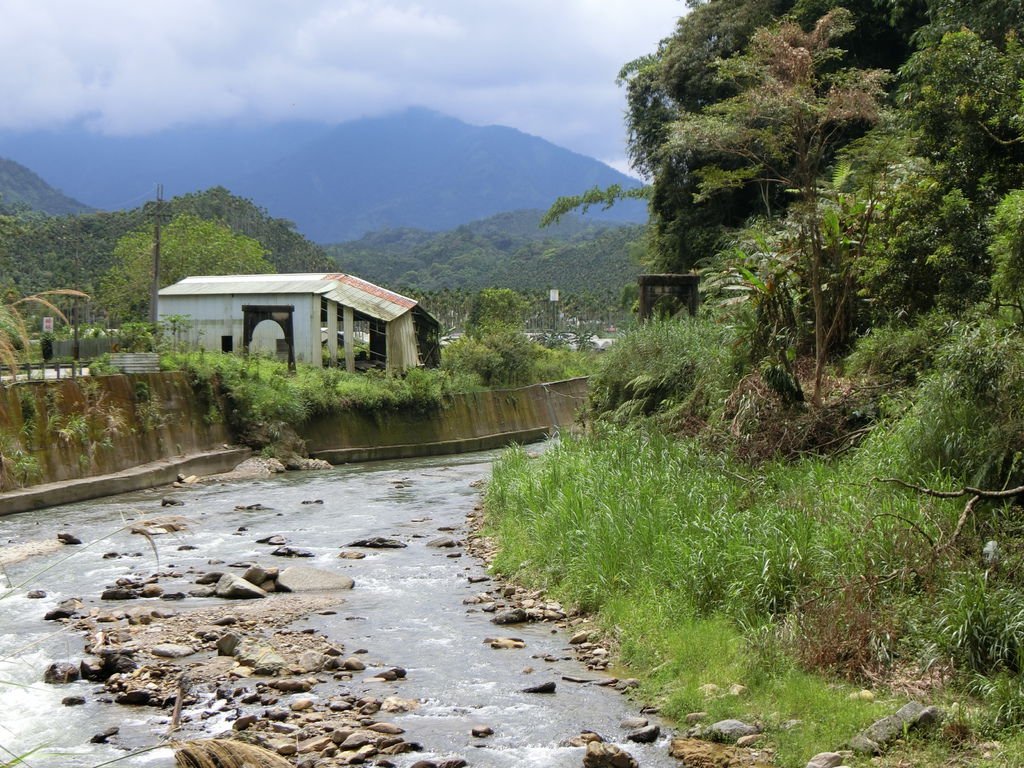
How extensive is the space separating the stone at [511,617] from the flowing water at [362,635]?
13 cm

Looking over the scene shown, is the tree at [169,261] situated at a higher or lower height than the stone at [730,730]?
higher

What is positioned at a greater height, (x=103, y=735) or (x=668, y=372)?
(x=668, y=372)

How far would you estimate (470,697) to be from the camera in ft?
26.7

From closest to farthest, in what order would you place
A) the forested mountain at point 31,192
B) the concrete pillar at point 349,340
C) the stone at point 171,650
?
1. the stone at point 171,650
2. the concrete pillar at point 349,340
3. the forested mountain at point 31,192

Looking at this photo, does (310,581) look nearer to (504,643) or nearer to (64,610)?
(64,610)

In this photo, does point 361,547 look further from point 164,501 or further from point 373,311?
point 373,311

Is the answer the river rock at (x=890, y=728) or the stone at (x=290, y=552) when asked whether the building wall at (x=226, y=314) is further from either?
the river rock at (x=890, y=728)

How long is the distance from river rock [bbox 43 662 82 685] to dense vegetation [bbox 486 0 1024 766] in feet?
15.2

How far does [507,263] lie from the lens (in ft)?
429

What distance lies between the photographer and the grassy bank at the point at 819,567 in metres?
6.89

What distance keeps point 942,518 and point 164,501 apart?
1523cm

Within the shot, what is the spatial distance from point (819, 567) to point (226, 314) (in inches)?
1325

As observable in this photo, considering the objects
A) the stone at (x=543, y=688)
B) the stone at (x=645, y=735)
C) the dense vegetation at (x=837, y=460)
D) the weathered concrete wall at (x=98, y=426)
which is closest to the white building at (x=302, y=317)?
the weathered concrete wall at (x=98, y=426)

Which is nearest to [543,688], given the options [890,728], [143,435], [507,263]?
[890,728]
